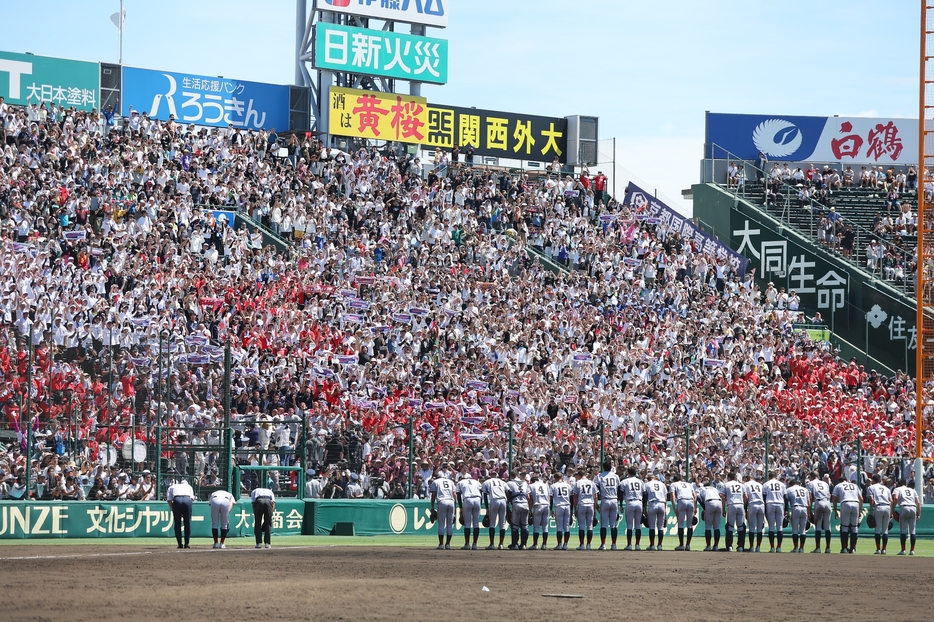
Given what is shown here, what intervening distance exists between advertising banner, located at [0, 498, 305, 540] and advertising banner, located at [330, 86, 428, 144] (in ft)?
73.8

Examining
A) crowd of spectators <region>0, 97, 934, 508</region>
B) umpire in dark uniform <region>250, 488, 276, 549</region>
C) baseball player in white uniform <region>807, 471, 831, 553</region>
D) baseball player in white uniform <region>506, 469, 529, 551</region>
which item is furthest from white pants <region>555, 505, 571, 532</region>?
umpire in dark uniform <region>250, 488, 276, 549</region>

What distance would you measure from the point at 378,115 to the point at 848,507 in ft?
92.0

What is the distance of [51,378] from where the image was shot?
25.5 metres

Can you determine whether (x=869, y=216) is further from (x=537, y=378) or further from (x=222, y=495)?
(x=222, y=495)

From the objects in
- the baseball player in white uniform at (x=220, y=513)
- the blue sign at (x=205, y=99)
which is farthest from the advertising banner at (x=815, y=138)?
the baseball player in white uniform at (x=220, y=513)

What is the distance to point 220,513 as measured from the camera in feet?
79.6

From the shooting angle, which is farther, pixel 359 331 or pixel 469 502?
pixel 359 331

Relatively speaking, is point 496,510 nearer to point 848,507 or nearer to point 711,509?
point 711,509

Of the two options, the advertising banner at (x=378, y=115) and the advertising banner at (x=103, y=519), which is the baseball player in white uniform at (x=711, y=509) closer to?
the advertising banner at (x=103, y=519)

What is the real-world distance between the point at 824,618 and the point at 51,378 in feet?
54.2

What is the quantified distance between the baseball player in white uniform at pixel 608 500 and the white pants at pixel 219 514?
756 centimetres

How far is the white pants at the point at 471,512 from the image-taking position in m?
26.1

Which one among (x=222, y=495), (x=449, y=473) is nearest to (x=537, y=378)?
(x=449, y=473)

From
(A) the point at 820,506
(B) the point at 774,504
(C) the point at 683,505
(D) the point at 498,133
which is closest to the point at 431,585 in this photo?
(C) the point at 683,505
